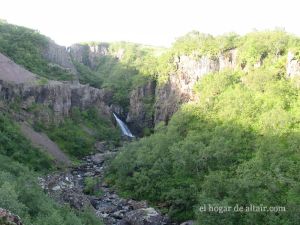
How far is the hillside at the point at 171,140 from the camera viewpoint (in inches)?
1489

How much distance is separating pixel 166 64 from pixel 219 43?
1702 cm

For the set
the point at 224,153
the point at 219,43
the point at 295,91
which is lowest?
the point at 224,153

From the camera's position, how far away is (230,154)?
155ft

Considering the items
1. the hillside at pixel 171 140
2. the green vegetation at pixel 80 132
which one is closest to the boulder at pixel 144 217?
the hillside at pixel 171 140

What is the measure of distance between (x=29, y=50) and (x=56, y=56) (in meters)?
14.4

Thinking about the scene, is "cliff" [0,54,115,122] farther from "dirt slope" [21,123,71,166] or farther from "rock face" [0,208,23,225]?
"rock face" [0,208,23,225]

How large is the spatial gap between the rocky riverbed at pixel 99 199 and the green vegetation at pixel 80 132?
8182mm

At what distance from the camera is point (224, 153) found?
4706cm

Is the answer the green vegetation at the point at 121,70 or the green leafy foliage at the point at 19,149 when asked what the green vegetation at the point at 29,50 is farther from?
the green leafy foliage at the point at 19,149

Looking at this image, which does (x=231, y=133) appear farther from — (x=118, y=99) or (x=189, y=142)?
(x=118, y=99)

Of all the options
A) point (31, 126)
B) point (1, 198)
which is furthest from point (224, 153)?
point (31, 126)

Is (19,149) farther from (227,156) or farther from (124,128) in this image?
(124,128)

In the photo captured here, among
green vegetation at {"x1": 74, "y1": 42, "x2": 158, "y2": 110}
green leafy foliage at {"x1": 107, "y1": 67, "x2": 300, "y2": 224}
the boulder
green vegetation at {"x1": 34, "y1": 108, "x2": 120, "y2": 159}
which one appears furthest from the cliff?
the boulder

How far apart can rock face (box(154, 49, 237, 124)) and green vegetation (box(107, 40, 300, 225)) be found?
4.69 m
